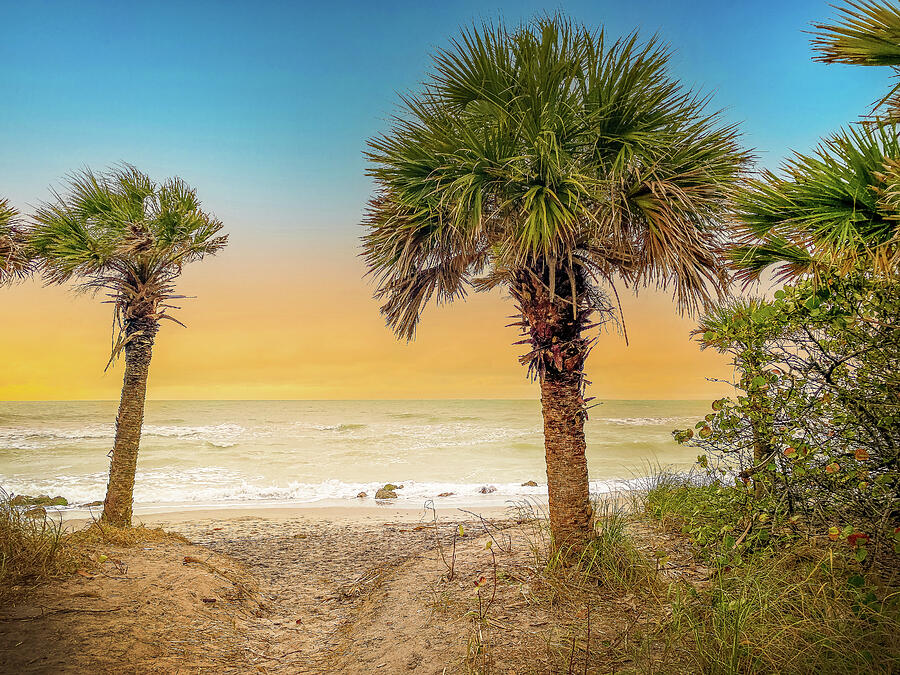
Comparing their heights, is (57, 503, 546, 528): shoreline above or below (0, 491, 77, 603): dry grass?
below

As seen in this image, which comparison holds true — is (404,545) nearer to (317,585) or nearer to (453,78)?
(317,585)

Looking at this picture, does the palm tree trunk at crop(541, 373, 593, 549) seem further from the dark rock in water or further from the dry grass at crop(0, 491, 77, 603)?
the dark rock in water

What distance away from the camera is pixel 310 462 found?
2184cm

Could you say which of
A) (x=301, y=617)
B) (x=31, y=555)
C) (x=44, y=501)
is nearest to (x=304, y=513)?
(x=301, y=617)

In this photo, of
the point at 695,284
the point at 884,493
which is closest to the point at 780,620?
the point at 884,493

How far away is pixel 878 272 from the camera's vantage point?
3.11 m

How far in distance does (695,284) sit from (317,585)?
17.7 feet

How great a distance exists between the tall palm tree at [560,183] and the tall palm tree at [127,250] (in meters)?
3.81

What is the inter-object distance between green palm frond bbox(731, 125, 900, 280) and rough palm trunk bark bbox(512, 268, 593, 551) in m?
1.58

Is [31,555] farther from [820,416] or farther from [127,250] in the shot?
[820,416]

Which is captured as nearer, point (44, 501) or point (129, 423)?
point (129, 423)

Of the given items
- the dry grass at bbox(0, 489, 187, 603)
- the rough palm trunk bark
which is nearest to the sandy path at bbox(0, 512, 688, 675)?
the dry grass at bbox(0, 489, 187, 603)

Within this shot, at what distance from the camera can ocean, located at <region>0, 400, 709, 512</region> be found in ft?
45.4

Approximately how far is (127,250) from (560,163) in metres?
6.04
